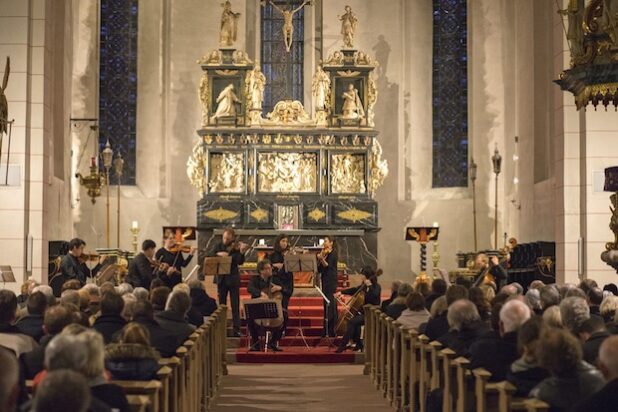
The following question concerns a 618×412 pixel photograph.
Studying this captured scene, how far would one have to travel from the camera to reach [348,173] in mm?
25844

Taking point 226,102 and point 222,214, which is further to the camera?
point 226,102

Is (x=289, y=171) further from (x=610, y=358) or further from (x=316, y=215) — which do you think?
(x=610, y=358)

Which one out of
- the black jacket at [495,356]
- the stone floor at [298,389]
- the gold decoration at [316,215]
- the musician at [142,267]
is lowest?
the stone floor at [298,389]

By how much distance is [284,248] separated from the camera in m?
18.7

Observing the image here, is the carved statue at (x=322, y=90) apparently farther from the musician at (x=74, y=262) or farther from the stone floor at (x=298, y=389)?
the stone floor at (x=298, y=389)

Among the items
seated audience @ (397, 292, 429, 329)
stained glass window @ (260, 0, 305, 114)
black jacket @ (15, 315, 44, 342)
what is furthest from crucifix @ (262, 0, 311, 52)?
black jacket @ (15, 315, 44, 342)

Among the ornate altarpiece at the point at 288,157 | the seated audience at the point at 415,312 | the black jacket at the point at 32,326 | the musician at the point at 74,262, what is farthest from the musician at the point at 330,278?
the black jacket at the point at 32,326

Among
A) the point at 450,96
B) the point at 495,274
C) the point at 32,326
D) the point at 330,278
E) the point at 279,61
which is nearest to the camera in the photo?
the point at 32,326

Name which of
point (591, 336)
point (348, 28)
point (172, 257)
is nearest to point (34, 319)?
point (591, 336)

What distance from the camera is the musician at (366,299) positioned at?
17172mm

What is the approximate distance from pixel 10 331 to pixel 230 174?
16.7 metres

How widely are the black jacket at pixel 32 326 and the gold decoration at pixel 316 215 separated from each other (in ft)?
51.5

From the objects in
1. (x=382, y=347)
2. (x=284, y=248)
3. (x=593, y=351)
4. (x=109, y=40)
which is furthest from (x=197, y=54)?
(x=593, y=351)

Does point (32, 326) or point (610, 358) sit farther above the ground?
point (610, 358)
